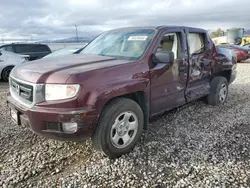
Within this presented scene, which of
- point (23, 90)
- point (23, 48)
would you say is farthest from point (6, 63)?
point (23, 90)

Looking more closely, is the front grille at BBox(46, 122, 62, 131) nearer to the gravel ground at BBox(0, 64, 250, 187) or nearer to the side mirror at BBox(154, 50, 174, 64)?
the gravel ground at BBox(0, 64, 250, 187)

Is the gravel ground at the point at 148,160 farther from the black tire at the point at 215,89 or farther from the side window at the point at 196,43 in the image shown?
the side window at the point at 196,43

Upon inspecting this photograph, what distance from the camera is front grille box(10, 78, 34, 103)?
2.81 m

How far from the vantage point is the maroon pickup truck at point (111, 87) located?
2.68 meters

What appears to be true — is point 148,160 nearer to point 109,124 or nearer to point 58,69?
point 109,124

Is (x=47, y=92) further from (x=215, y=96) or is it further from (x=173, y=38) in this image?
(x=215, y=96)

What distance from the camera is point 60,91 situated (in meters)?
2.67

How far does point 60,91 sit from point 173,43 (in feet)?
7.45

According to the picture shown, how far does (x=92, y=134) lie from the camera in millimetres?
2900

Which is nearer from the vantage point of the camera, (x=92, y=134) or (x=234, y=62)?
(x=92, y=134)

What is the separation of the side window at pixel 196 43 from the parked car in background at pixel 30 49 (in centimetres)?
823

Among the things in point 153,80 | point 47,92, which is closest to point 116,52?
point 153,80

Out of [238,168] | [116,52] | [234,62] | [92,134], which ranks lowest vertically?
[238,168]

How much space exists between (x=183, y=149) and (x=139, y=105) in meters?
0.86
